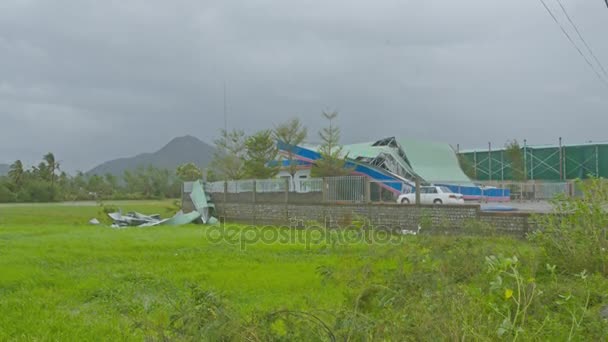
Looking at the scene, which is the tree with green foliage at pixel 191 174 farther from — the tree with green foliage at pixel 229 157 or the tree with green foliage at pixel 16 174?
the tree with green foliage at pixel 16 174

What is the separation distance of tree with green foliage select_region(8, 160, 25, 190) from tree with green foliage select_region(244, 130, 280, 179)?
108ft

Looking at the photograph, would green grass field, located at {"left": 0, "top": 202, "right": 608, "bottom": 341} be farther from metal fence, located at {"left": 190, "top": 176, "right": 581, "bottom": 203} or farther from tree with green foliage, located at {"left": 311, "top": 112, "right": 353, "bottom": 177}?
tree with green foliage, located at {"left": 311, "top": 112, "right": 353, "bottom": 177}

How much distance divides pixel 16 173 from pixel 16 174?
0.28 metres

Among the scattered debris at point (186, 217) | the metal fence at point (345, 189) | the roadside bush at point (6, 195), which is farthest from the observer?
the roadside bush at point (6, 195)

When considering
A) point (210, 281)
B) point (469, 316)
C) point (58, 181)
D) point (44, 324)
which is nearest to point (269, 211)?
point (210, 281)

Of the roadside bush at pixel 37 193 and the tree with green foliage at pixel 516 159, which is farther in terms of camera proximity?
the roadside bush at pixel 37 193

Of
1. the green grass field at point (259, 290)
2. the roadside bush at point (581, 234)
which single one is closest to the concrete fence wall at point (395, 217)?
the green grass field at point (259, 290)

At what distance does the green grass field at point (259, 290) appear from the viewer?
6.78ft

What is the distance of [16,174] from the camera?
174ft

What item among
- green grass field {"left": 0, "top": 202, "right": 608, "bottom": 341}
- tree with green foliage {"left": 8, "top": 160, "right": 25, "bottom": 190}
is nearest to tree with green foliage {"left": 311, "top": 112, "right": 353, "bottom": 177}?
green grass field {"left": 0, "top": 202, "right": 608, "bottom": 341}

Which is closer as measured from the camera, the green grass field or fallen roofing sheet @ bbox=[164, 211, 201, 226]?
the green grass field

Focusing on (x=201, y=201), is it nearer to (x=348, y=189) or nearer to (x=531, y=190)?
(x=348, y=189)

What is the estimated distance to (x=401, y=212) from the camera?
12.4 metres

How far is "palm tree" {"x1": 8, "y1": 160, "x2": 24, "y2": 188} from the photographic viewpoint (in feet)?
170
